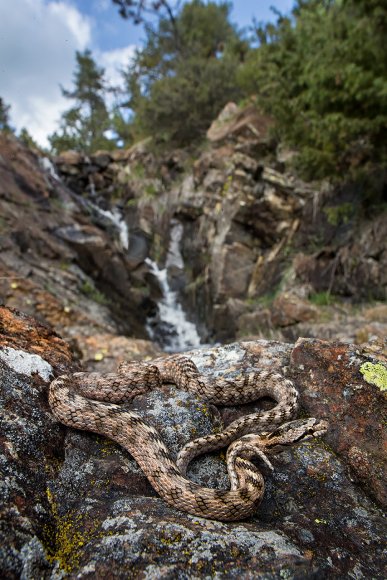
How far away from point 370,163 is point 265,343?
9.51 metres

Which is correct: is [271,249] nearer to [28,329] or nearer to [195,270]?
[195,270]

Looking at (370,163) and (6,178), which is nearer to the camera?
(370,163)

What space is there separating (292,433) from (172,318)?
1803cm

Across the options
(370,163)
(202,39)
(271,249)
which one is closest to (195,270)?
(271,249)

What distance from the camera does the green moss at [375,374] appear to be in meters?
3.49

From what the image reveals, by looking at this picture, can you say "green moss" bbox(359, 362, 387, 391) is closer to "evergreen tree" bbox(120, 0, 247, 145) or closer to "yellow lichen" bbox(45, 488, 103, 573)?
"yellow lichen" bbox(45, 488, 103, 573)

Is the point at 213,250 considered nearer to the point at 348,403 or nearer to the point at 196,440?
the point at 348,403

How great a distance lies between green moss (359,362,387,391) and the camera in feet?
11.5

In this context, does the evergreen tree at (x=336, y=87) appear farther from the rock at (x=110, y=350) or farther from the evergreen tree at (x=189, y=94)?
the evergreen tree at (x=189, y=94)

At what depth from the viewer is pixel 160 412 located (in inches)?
138

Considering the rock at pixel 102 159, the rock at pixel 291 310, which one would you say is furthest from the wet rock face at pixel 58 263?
the rock at pixel 102 159

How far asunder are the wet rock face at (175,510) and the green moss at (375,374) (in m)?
0.02

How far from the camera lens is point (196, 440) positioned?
319 centimetres

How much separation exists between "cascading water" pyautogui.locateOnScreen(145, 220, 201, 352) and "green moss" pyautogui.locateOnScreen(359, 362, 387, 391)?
15.0 meters
